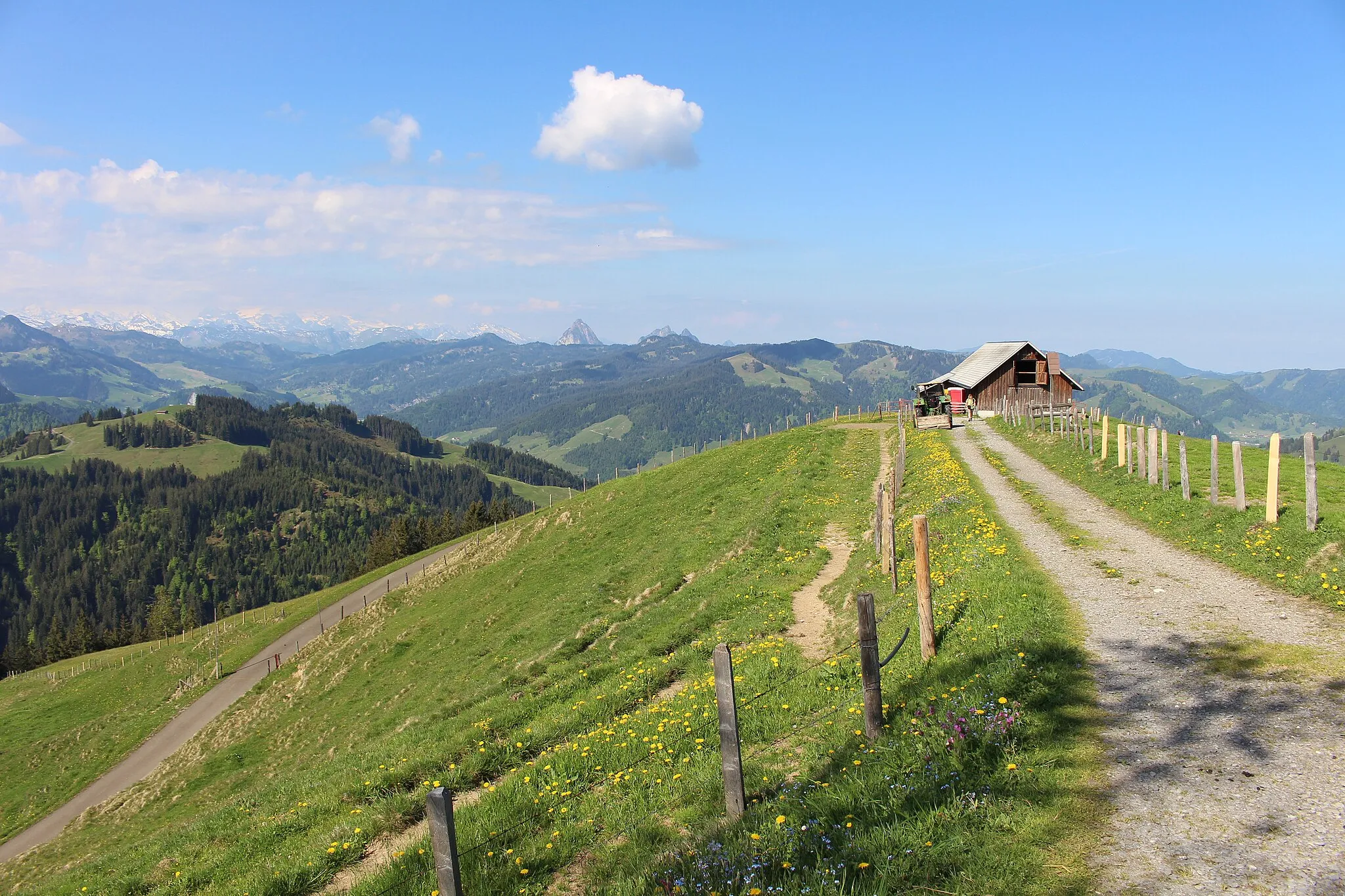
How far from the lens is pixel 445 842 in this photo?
23.5ft

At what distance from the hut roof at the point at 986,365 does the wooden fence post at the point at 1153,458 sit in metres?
48.1

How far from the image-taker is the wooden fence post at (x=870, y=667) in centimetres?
1041

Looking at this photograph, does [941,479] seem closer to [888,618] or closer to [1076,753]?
[888,618]

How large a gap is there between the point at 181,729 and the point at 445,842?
6318 cm

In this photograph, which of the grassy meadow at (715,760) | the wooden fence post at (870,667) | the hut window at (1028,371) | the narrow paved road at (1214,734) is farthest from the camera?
the hut window at (1028,371)

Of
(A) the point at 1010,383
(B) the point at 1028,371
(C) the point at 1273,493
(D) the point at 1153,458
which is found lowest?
(C) the point at 1273,493

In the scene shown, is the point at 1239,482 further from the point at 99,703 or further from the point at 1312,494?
the point at 99,703

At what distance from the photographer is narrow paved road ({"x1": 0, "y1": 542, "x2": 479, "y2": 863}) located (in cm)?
4334

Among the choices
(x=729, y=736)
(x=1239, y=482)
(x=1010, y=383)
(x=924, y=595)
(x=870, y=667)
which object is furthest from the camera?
(x=1010, y=383)

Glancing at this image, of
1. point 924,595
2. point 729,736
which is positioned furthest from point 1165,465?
point 729,736

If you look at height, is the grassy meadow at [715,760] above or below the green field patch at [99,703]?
above

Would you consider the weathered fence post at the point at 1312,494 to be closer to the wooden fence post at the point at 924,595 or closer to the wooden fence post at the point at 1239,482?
the wooden fence post at the point at 1239,482

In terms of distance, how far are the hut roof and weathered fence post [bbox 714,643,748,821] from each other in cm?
7311

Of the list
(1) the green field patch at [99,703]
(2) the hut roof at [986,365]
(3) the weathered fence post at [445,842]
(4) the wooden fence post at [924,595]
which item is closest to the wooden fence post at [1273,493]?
(4) the wooden fence post at [924,595]
